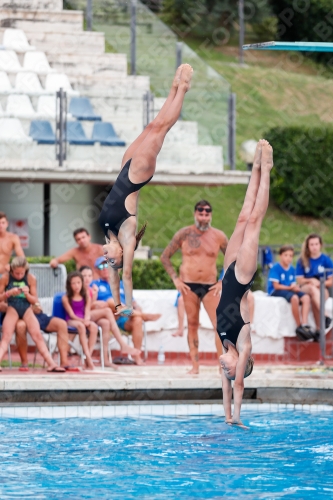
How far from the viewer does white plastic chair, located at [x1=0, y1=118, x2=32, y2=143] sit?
17.9 meters

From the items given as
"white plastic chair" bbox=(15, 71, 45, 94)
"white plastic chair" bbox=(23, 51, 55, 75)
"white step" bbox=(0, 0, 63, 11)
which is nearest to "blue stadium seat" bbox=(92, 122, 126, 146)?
"white plastic chair" bbox=(15, 71, 45, 94)

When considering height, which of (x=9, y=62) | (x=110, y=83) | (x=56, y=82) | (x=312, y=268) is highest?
(x=9, y=62)

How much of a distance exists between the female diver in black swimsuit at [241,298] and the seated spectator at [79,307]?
372 cm

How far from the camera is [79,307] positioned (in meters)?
12.7

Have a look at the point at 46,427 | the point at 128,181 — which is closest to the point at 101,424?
the point at 46,427

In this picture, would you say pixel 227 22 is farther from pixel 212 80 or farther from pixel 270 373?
pixel 270 373

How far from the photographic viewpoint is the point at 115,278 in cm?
898

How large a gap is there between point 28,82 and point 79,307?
313 inches

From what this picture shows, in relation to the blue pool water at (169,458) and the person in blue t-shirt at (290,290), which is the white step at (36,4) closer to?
the person in blue t-shirt at (290,290)

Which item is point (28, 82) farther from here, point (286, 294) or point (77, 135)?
point (286, 294)

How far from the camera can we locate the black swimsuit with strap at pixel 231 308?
895 centimetres

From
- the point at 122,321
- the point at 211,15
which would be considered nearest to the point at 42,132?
the point at 122,321

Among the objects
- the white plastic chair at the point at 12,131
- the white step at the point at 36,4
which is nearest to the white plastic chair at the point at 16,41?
the white step at the point at 36,4

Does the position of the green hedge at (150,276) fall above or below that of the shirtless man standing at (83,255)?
below
